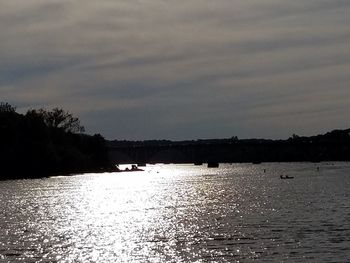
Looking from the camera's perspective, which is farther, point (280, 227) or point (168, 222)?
point (168, 222)

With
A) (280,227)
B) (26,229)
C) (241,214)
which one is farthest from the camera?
(241,214)

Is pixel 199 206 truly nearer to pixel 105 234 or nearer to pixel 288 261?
pixel 105 234

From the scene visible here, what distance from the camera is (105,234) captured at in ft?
293

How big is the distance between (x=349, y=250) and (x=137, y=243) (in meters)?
22.2

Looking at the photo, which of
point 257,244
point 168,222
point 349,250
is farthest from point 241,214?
point 349,250

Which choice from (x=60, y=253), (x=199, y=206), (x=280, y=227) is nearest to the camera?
(x=60, y=253)

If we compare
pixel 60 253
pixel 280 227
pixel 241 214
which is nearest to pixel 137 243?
pixel 60 253

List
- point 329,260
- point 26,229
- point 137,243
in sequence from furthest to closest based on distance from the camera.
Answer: point 26,229, point 137,243, point 329,260

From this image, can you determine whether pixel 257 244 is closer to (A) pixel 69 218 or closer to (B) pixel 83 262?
(B) pixel 83 262

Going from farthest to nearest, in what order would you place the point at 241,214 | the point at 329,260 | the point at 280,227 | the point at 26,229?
the point at 241,214 < the point at 26,229 < the point at 280,227 < the point at 329,260

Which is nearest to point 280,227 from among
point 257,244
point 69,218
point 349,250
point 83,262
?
point 257,244

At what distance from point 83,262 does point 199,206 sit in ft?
224

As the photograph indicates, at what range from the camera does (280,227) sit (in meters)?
88.7

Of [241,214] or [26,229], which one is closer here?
[26,229]
